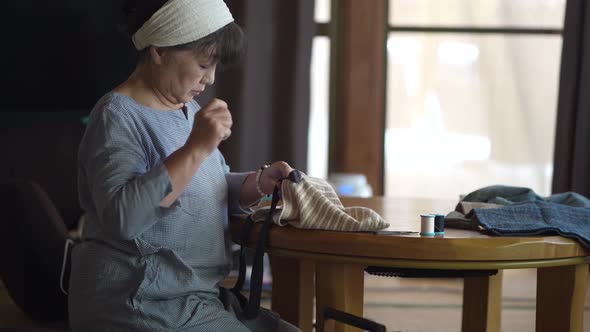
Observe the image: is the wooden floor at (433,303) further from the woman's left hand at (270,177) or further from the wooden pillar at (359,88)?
the woman's left hand at (270,177)

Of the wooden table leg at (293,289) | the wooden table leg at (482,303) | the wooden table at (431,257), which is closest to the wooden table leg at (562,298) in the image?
the wooden table at (431,257)

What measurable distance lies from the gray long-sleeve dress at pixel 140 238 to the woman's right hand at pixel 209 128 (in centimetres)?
7

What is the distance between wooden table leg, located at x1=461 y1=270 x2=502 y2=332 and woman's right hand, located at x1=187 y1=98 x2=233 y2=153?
732 mm

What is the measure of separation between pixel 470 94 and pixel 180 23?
2447 millimetres

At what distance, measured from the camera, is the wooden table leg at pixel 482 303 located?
5.89ft

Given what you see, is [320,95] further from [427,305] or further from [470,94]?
[427,305]

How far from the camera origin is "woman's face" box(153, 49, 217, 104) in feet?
4.87

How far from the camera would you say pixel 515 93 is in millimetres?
3697

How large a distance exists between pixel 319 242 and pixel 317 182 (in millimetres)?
194

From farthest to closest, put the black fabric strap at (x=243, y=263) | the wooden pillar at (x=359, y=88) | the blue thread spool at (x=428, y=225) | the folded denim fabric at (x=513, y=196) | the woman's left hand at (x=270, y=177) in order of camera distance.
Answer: the wooden pillar at (x=359, y=88), the folded denim fabric at (x=513, y=196), the woman's left hand at (x=270, y=177), the black fabric strap at (x=243, y=263), the blue thread spool at (x=428, y=225)

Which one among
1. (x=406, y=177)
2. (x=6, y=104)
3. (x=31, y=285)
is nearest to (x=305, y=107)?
(x=406, y=177)

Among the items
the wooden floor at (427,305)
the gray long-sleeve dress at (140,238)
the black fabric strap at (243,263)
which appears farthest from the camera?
the wooden floor at (427,305)

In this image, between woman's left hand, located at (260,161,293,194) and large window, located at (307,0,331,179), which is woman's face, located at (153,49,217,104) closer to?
woman's left hand, located at (260,161,293,194)

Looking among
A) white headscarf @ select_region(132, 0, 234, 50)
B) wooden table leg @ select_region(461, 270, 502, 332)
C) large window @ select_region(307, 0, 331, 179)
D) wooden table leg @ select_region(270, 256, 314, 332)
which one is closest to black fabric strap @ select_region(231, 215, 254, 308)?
wooden table leg @ select_region(270, 256, 314, 332)
